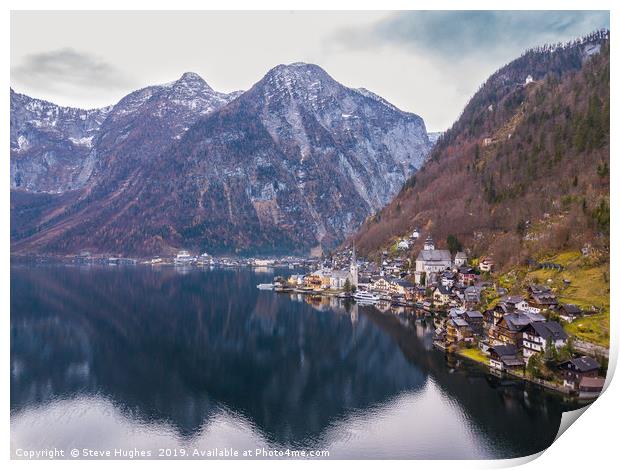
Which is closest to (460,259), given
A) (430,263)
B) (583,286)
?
(430,263)

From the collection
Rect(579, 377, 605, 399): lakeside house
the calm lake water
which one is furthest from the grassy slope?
the calm lake water

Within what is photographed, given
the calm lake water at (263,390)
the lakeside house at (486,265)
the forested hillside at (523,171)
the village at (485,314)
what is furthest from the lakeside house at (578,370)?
the lakeside house at (486,265)

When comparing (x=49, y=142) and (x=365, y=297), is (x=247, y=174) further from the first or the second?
(x=365, y=297)

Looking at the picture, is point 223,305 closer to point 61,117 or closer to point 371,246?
point 371,246

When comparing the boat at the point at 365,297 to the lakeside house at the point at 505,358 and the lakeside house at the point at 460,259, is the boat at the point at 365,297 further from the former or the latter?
the lakeside house at the point at 505,358

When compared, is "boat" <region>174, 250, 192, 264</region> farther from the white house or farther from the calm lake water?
the calm lake water

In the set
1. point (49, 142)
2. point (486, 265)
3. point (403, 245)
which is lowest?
point (486, 265)
